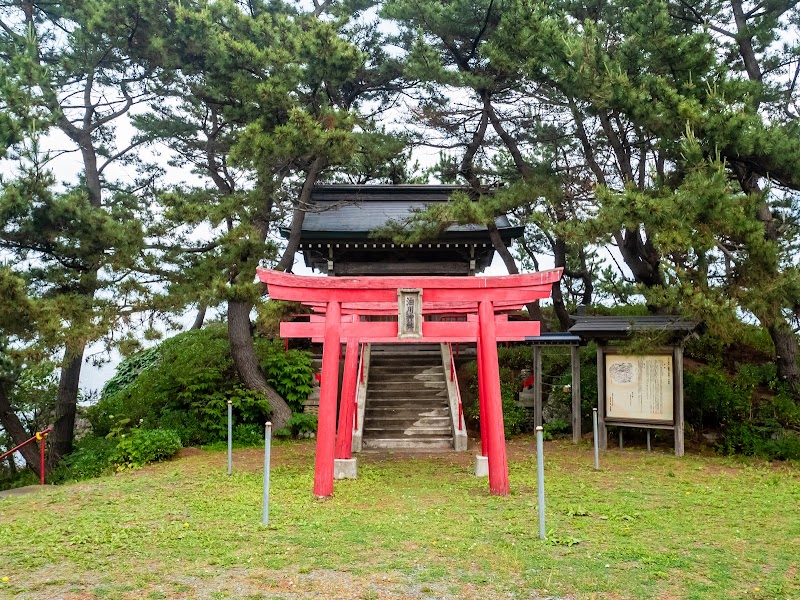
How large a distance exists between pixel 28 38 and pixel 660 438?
47.6 ft

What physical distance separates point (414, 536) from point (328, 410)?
8.39 feet

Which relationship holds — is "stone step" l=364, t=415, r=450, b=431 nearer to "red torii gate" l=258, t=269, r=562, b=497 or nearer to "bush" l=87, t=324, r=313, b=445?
"bush" l=87, t=324, r=313, b=445

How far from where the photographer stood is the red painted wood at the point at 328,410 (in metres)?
8.11

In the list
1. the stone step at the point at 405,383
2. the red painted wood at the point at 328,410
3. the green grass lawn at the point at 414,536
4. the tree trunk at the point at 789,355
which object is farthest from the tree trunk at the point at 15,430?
the tree trunk at the point at 789,355

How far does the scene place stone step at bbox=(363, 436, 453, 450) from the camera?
1203 centimetres

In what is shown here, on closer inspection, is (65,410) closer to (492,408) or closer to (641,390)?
(492,408)

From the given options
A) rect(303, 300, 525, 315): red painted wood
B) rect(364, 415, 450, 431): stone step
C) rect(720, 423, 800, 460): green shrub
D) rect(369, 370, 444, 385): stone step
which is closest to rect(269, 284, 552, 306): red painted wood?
rect(303, 300, 525, 315): red painted wood

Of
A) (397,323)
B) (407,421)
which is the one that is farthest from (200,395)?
(397,323)

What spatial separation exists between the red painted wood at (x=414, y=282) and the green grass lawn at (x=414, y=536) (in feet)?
9.06

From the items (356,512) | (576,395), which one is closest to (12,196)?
(356,512)

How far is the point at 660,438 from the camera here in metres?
12.4

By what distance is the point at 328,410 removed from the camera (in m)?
8.25

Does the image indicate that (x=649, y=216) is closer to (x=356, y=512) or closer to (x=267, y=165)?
(x=356, y=512)

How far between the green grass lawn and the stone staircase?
91.3 inches
